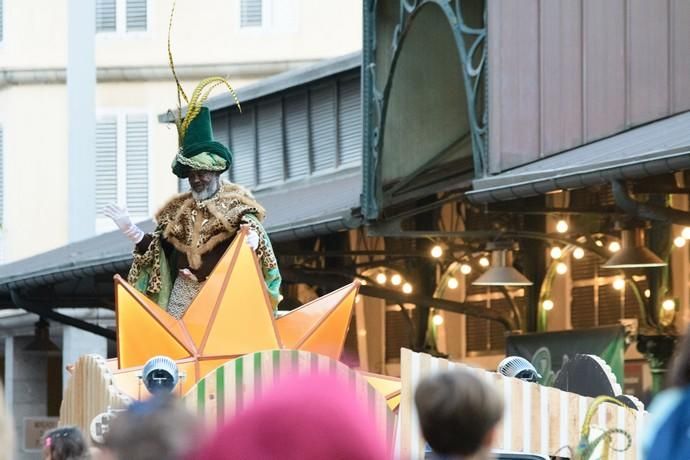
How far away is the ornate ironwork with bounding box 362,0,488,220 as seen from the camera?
49.6 ft

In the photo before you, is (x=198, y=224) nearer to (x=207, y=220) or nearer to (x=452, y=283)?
(x=207, y=220)

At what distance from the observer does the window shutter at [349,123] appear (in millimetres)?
22672

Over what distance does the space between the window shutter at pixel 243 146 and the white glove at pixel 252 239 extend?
1503cm

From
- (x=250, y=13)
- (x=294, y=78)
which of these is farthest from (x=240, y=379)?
(x=250, y=13)

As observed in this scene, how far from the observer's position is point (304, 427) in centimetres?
316

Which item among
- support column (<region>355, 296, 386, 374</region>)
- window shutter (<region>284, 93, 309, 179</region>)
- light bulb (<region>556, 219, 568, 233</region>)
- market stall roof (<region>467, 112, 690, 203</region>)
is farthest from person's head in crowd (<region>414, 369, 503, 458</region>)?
window shutter (<region>284, 93, 309, 179</region>)

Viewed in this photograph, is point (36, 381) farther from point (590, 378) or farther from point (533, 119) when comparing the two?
point (590, 378)

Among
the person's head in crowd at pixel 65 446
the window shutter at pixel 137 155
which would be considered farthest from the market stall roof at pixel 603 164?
the window shutter at pixel 137 155

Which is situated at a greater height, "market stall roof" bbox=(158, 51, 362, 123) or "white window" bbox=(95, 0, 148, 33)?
"white window" bbox=(95, 0, 148, 33)

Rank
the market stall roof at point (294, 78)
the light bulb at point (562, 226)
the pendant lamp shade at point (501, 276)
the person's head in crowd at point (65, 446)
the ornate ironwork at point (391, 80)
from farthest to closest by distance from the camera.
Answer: the market stall roof at point (294, 78) < the light bulb at point (562, 226) < the pendant lamp shade at point (501, 276) < the ornate ironwork at point (391, 80) < the person's head in crowd at point (65, 446)

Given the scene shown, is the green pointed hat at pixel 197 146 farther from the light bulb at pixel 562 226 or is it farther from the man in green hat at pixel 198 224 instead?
the light bulb at pixel 562 226

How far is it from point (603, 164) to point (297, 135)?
11.9 meters

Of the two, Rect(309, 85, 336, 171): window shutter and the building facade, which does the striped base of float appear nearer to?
Rect(309, 85, 336, 171): window shutter

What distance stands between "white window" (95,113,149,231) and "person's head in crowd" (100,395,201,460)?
28688mm
